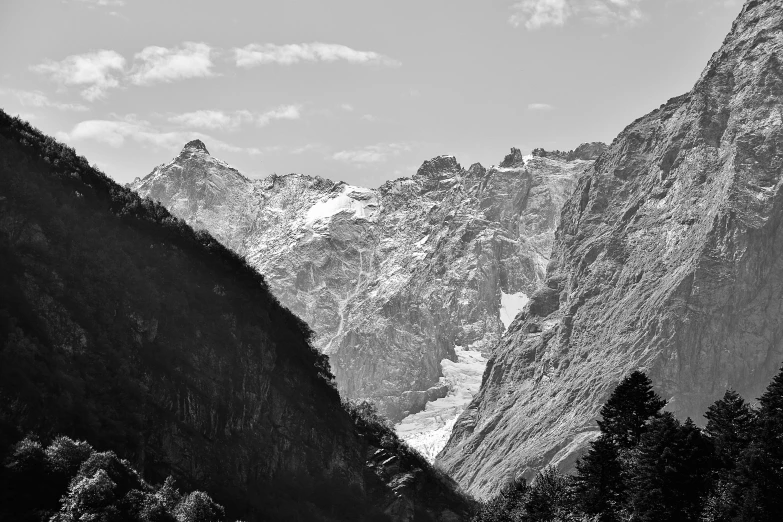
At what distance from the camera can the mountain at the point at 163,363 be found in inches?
4104

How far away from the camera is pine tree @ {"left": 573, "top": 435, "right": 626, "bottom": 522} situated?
9912 centimetres

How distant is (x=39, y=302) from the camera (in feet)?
352

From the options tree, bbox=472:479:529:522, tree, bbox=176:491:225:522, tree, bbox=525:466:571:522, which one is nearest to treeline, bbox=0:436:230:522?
tree, bbox=176:491:225:522

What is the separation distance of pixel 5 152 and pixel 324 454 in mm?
45822

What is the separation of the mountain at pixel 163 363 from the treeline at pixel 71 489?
76 centimetres

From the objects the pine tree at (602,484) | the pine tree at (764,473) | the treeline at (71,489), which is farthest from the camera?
the pine tree at (602,484)

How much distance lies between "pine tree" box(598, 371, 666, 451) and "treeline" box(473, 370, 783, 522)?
0.08m

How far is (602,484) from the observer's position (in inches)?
3981

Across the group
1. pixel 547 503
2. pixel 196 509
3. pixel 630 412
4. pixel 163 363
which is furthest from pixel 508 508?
pixel 196 509

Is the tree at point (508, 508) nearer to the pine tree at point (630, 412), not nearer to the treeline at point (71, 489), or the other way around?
the pine tree at point (630, 412)

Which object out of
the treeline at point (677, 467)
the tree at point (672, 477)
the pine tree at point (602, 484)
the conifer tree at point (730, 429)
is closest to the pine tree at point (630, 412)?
the treeline at point (677, 467)

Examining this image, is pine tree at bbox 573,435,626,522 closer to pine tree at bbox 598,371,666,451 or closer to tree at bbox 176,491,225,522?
pine tree at bbox 598,371,666,451

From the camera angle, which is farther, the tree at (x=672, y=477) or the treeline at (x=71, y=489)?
the treeline at (x=71, y=489)

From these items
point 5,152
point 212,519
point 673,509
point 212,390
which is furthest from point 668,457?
point 5,152
